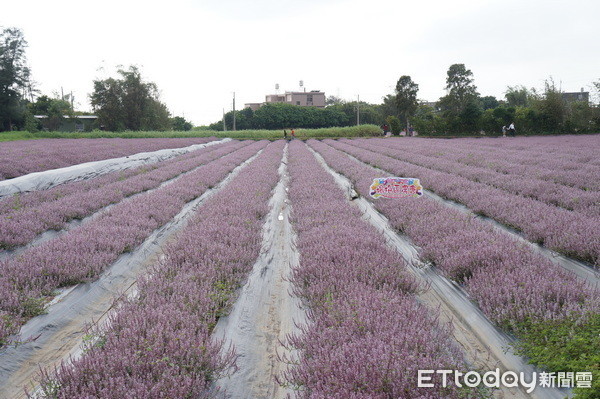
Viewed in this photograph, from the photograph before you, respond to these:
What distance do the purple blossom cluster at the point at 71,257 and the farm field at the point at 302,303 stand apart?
22mm

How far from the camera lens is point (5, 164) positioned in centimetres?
1192

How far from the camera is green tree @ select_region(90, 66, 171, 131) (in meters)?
56.7

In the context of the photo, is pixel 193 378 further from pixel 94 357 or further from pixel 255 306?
pixel 255 306

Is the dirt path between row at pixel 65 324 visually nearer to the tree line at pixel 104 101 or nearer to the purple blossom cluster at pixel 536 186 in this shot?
the purple blossom cluster at pixel 536 186

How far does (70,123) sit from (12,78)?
535 inches

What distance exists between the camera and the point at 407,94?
51781mm

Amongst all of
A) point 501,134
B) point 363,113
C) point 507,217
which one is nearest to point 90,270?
point 507,217

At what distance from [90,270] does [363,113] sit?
260 feet

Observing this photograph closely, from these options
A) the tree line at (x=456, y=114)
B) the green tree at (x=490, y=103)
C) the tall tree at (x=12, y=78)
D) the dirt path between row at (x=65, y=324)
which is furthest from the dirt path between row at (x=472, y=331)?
the green tree at (x=490, y=103)

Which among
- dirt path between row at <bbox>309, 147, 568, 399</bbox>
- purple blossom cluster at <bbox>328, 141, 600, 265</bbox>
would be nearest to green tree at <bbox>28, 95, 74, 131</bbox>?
purple blossom cluster at <bbox>328, 141, 600, 265</bbox>

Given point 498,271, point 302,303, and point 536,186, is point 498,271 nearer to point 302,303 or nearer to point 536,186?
point 302,303

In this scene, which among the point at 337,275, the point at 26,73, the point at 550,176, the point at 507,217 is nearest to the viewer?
the point at 337,275

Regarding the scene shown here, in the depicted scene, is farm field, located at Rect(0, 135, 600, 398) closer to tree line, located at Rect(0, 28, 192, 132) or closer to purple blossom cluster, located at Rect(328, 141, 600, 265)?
purple blossom cluster, located at Rect(328, 141, 600, 265)

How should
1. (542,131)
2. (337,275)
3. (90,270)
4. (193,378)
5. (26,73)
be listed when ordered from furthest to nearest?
(26,73), (542,131), (90,270), (337,275), (193,378)
